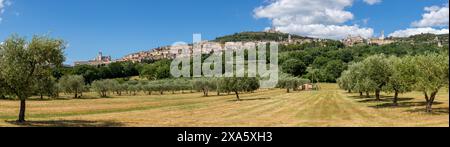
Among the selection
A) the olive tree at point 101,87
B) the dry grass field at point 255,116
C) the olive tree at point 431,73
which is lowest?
the dry grass field at point 255,116

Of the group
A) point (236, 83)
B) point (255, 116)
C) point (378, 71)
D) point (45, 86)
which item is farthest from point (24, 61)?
point (236, 83)

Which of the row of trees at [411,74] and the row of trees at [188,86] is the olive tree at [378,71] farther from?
the row of trees at [188,86]

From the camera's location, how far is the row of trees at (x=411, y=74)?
43.3 m

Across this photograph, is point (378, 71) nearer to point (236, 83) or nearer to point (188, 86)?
point (236, 83)

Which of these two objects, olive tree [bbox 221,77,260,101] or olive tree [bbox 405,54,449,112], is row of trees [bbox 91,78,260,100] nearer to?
olive tree [bbox 221,77,260,101]

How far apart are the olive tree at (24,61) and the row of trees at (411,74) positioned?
35460 mm

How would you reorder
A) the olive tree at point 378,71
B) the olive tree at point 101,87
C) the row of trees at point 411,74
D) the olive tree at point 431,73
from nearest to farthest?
the olive tree at point 431,73, the row of trees at point 411,74, the olive tree at point 378,71, the olive tree at point 101,87

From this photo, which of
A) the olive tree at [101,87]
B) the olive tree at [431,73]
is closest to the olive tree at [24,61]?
Answer: the olive tree at [431,73]

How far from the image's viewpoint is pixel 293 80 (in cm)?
15038

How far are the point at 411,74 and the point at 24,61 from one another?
1528 inches

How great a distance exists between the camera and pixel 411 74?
48.0 meters

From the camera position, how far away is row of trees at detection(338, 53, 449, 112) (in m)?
43.3
